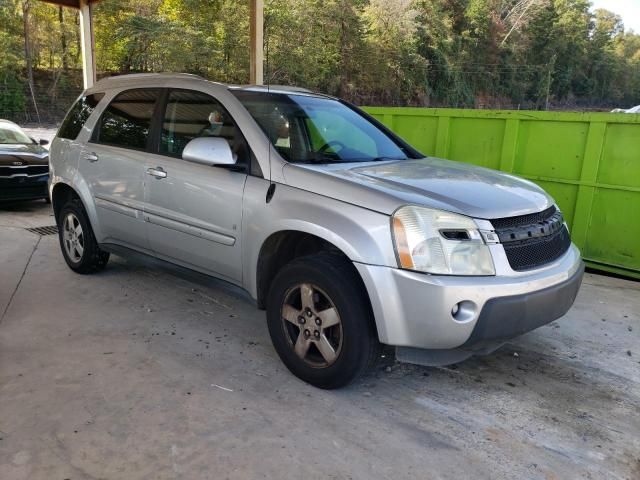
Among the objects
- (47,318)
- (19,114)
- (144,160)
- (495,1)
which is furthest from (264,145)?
(495,1)

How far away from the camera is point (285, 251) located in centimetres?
334

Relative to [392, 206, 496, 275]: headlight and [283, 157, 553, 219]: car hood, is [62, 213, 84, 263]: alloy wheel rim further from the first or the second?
[392, 206, 496, 275]: headlight

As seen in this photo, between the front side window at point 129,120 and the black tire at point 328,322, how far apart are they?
1.83 m

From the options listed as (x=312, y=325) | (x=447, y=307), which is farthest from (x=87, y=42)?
(x=447, y=307)

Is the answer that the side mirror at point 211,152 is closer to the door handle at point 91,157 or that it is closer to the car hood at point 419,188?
the car hood at point 419,188

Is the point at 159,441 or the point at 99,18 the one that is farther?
the point at 99,18

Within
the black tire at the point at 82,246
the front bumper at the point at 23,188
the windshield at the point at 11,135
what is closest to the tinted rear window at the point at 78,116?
the black tire at the point at 82,246

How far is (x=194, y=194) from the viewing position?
3.65 m

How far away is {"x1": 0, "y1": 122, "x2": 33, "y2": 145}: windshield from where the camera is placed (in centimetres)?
886

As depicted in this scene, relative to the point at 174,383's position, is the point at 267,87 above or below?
above

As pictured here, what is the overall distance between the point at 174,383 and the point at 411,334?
4.71 feet

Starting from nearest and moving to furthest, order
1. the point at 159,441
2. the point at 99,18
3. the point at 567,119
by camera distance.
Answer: the point at 159,441
the point at 567,119
the point at 99,18

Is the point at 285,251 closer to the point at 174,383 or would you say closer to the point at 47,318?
the point at 174,383

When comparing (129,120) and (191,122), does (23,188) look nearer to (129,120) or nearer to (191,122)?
(129,120)
